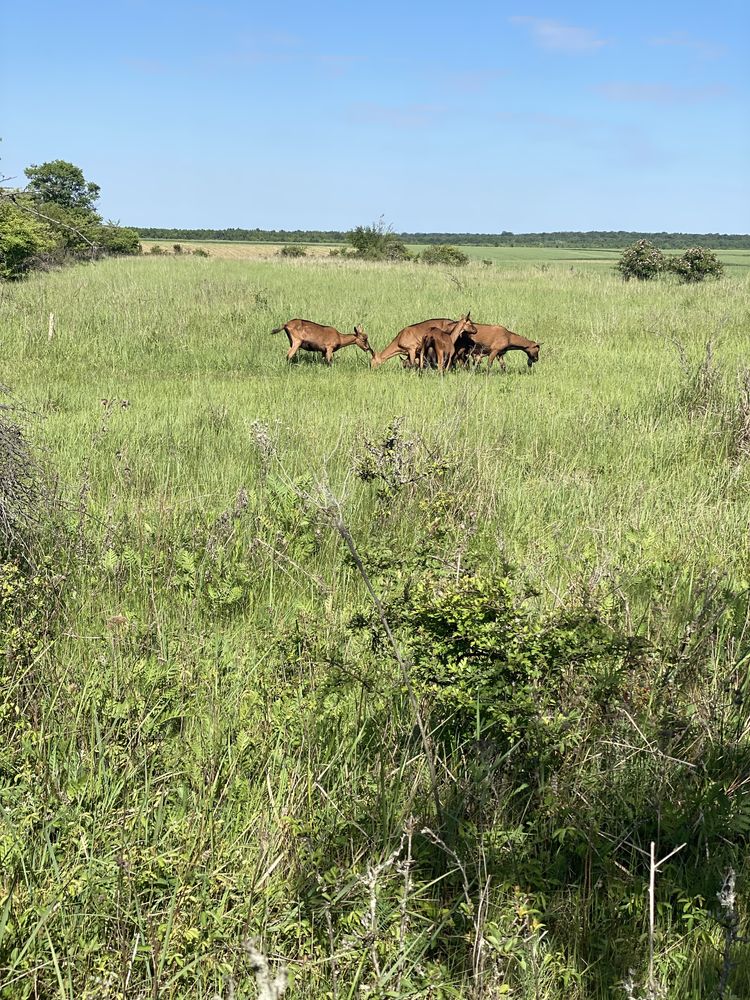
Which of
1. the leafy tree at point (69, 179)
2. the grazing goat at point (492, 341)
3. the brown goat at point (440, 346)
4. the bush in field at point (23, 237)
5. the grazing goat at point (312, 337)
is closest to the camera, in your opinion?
the brown goat at point (440, 346)

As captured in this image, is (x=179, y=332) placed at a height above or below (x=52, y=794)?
above

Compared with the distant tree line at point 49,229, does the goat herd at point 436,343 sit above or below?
below

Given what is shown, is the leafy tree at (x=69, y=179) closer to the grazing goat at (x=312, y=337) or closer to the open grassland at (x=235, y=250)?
the open grassland at (x=235, y=250)

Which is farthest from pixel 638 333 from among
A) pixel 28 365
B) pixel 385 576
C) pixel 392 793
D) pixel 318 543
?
pixel 392 793

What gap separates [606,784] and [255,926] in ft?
4.06

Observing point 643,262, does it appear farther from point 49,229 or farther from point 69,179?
point 69,179

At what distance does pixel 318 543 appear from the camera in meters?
4.69

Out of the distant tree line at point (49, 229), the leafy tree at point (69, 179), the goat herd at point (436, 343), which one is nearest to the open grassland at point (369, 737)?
the distant tree line at point (49, 229)

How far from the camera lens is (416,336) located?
38.1 feet

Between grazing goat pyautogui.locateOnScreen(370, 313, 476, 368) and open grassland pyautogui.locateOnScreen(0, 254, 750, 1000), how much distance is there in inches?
215

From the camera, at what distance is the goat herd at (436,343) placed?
11.3m

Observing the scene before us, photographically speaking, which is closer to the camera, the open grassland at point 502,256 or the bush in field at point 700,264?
the bush in field at point 700,264

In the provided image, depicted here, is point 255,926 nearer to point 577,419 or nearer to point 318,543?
point 318,543

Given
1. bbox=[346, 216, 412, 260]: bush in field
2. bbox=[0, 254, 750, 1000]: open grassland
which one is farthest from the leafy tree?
bbox=[0, 254, 750, 1000]: open grassland
